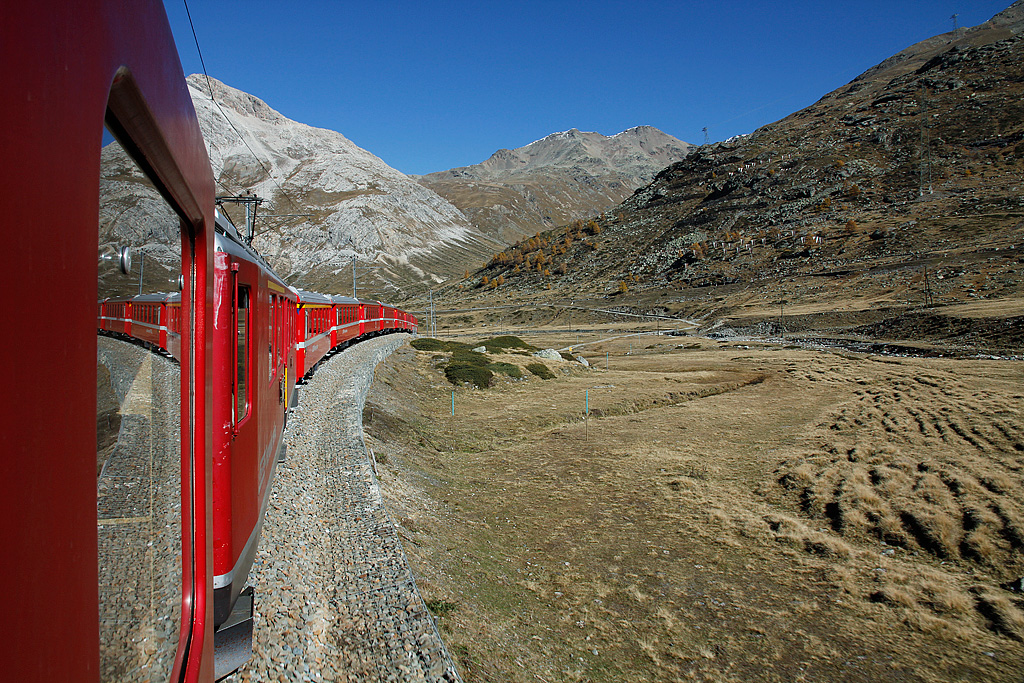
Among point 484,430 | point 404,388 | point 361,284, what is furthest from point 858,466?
point 361,284

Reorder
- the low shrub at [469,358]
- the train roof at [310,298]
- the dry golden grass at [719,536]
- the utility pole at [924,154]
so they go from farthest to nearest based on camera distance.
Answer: the utility pole at [924,154], the low shrub at [469,358], the train roof at [310,298], the dry golden grass at [719,536]

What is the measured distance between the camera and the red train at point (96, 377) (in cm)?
92

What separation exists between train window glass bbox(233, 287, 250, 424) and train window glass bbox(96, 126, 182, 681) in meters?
2.26

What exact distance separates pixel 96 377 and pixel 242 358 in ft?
12.3

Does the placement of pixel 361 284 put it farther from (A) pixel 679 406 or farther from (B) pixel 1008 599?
(B) pixel 1008 599

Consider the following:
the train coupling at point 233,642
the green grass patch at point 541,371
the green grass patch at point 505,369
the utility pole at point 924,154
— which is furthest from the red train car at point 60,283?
the utility pole at point 924,154

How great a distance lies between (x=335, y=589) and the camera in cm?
643

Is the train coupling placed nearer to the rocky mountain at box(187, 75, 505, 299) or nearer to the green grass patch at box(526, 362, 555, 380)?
the green grass patch at box(526, 362, 555, 380)

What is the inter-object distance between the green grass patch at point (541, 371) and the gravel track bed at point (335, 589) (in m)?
20.2

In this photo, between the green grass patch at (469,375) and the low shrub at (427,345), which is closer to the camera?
the green grass patch at (469,375)

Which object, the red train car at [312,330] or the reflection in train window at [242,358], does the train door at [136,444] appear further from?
the red train car at [312,330]

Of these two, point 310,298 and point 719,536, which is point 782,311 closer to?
point 310,298

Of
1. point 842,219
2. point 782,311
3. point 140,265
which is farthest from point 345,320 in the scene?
point 842,219

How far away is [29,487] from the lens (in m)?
0.97
